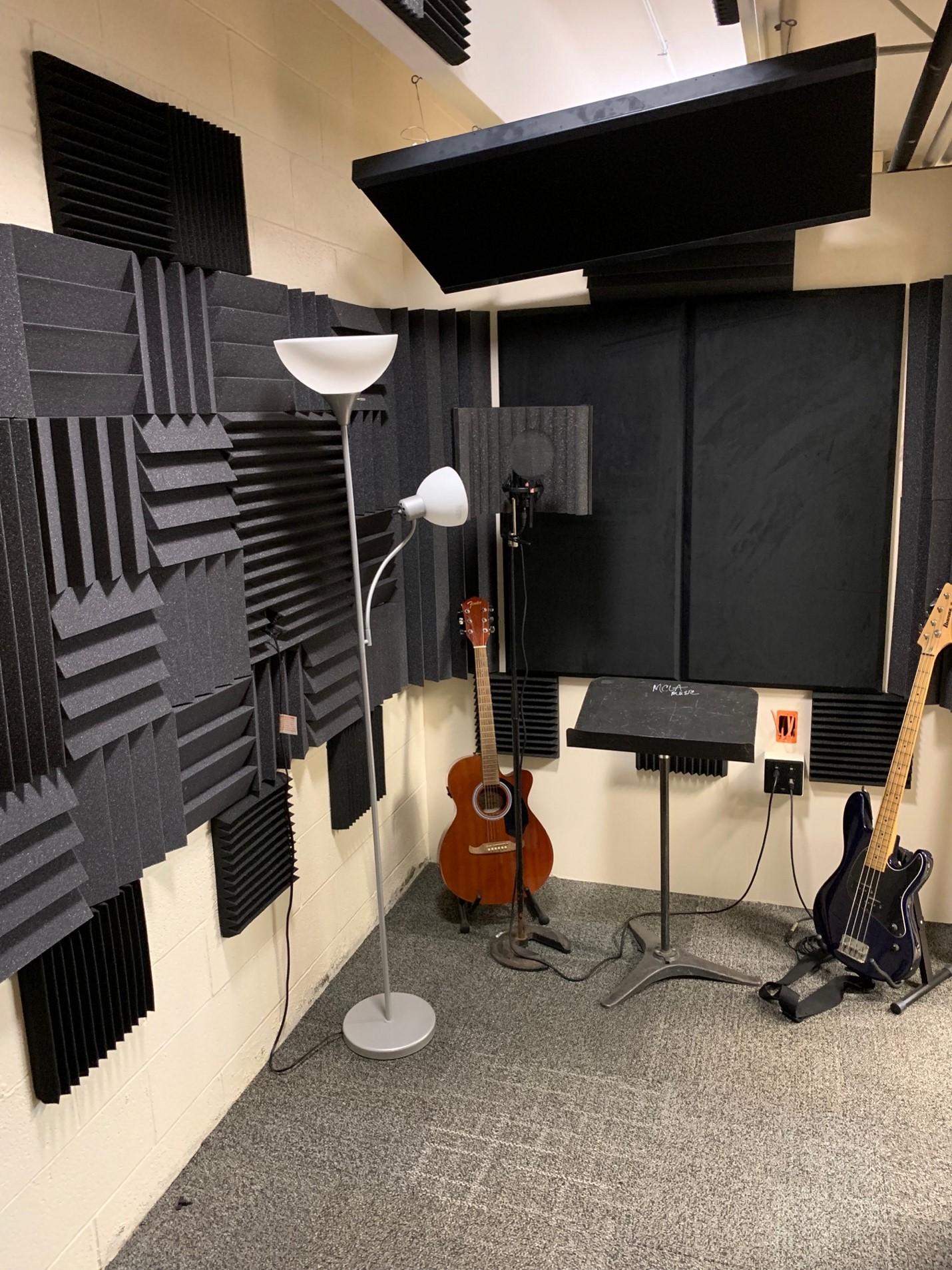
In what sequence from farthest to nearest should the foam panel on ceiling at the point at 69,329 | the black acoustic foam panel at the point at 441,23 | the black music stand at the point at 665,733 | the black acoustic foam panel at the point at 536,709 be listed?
the black acoustic foam panel at the point at 536,709
the black music stand at the point at 665,733
the black acoustic foam panel at the point at 441,23
the foam panel on ceiling at the point at 69,329

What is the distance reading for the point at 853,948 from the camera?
8.95 feet

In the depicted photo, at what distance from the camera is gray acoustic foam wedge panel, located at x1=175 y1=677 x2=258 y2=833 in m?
2.05

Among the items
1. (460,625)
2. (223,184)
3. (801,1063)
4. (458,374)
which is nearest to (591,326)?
(458,374)

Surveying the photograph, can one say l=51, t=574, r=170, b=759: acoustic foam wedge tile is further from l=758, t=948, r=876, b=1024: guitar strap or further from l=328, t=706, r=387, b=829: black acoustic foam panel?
l=758, t=948, r=876, b=1024: guitar strap

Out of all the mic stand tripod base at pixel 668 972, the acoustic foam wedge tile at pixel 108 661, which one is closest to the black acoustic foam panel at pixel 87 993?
the acoustic foam wedge tile at pixel 108 661

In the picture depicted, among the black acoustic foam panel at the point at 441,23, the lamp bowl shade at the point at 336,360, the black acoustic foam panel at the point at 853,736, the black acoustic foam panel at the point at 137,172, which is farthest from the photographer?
the black acoustic foam panel at the point at 853,736

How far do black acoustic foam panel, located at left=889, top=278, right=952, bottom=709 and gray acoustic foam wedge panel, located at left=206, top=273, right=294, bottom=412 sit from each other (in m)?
1.85

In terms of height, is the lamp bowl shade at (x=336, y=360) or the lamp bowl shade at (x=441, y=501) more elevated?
the lamp bowl shade at (x=336, y=360)

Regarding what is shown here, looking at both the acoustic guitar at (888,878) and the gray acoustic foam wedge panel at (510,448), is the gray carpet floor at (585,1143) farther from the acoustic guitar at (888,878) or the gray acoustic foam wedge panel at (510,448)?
the gray acoustic foam wedge panel at (510,448)

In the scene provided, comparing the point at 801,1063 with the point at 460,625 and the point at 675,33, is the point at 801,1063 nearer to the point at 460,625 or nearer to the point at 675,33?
the point at 460,625

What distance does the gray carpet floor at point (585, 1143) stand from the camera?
1.93m

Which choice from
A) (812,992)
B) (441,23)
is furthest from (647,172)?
(812,992)

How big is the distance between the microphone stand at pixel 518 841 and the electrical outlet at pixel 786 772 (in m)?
0.84

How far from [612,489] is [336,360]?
4.36 feet
